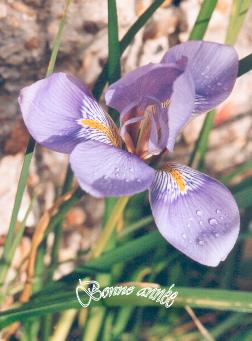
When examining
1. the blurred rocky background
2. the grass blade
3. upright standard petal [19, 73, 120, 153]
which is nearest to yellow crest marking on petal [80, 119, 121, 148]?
upright standard petal [19, 73, 120, 153]

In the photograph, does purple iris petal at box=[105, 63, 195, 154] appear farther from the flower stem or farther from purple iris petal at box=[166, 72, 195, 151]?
the flower stem

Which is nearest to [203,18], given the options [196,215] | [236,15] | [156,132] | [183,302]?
[236,15]

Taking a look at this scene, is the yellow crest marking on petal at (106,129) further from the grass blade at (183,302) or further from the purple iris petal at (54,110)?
the grass blade at (183,302)

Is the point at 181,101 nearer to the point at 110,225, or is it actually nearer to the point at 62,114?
the point at 62,114

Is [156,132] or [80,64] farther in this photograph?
[80,64]

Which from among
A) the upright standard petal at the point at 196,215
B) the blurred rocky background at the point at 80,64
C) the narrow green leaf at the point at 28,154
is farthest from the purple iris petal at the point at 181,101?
Result: the blurred rocky background at the point at 80,64

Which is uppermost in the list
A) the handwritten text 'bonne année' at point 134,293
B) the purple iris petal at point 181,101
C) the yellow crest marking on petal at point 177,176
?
the purple iris petal at point 181,101

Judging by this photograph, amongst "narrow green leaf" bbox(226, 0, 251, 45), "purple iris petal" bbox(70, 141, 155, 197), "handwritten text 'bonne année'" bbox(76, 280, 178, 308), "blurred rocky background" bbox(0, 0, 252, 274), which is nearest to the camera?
"purple iris petal" bbox(70, 141, 155, 197)
